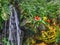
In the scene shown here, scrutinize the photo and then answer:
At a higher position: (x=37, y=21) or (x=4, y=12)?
(x=4, y=12)

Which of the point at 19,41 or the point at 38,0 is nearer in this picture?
the point at 19,41

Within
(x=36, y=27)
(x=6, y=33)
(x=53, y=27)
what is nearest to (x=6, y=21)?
(x=6, y=33)

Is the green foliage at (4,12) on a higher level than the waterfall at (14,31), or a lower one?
higher

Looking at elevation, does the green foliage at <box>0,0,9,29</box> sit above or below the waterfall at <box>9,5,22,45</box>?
above

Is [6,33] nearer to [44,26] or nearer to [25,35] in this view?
[25,35]

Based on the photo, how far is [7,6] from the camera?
4074 mm

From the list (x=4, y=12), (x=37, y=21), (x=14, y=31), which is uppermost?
(x=4, y=12)

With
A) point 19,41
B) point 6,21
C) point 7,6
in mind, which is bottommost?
point 19,41

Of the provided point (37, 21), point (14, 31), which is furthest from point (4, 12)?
point (37, 21)

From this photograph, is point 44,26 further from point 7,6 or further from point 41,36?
point 7,6

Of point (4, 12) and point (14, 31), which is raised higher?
point (4, 12)

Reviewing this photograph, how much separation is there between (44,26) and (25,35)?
34 centimetres

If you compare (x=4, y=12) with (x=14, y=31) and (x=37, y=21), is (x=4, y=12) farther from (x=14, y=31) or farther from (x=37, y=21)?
(x=37, y=21)

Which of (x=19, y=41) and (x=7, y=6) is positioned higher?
(x=7, y=6)
